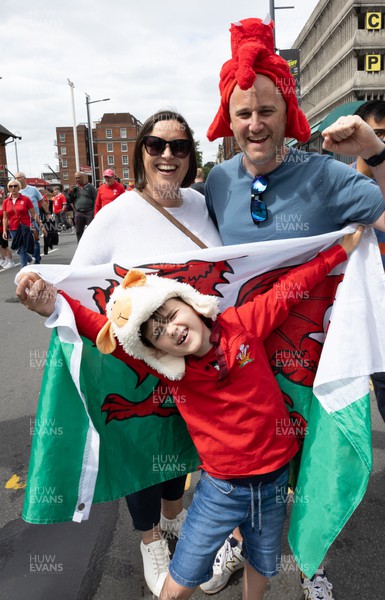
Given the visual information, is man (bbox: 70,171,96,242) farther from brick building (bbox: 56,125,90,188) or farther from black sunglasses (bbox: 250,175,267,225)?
brick building (bbox: 56,125,90,188)

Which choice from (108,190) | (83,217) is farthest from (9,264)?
(108,190)

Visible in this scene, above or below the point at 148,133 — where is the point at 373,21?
above

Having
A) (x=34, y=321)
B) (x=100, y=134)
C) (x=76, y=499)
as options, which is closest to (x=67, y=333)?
(x=76, y=499)

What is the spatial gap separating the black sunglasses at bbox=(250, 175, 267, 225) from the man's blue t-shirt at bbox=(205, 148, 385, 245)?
2cm

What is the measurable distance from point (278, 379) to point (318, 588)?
95cm

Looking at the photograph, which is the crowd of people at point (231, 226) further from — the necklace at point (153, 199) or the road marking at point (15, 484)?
the road marking at point (15, 484)

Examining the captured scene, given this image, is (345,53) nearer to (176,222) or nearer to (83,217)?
(83,217)

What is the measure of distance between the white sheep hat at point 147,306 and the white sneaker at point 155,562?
3.61ft

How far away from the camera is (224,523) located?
166 centimetres

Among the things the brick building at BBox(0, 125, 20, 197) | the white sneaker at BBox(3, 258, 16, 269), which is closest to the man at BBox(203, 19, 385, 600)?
the white sneaker at BBox(3, 258, 16, 269)

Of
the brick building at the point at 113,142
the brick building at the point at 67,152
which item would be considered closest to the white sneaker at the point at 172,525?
the brick building at the point at 67,152

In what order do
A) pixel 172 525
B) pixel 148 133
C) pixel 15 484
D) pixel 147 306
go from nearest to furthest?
pixel 147 306, pixel 148 133, pixel 172 525, pixel 15 484

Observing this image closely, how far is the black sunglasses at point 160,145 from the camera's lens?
6.67 ft

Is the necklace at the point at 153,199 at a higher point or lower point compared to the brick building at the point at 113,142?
lower
